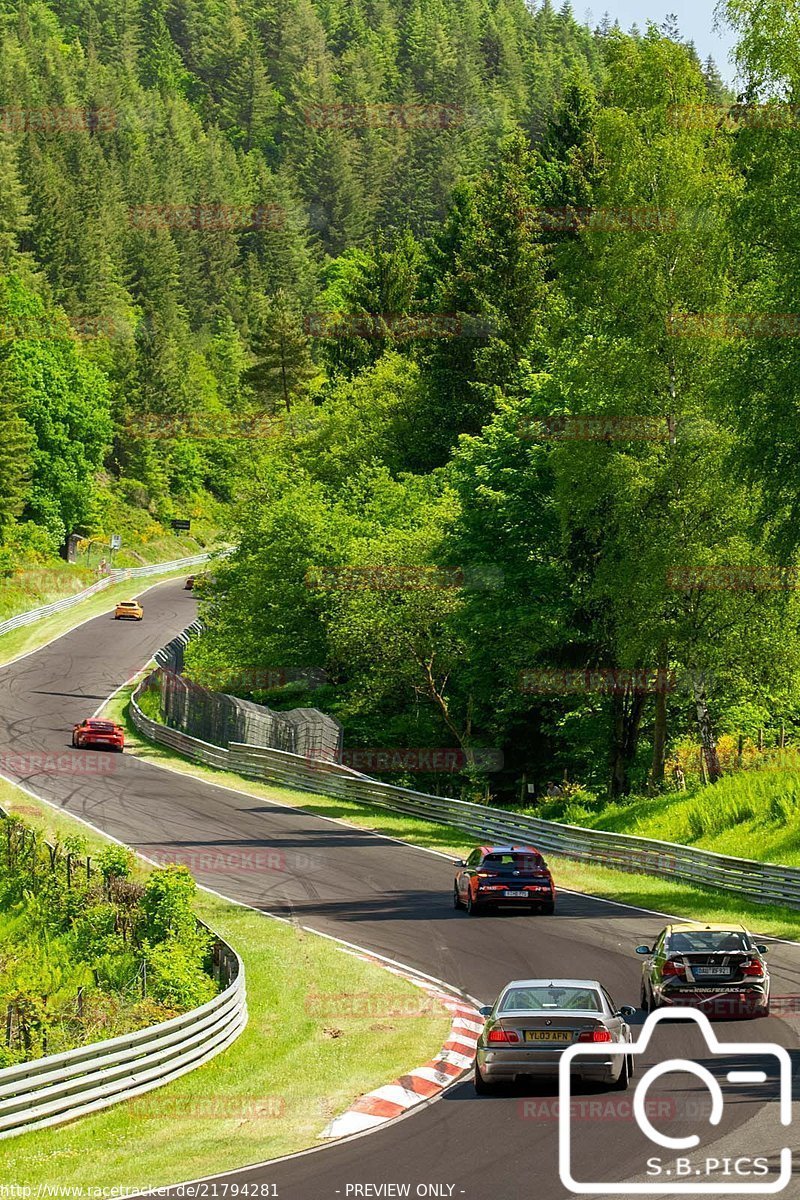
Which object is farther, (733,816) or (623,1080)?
(733,816)

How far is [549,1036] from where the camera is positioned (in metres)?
16.5

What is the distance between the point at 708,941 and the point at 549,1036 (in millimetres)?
5590

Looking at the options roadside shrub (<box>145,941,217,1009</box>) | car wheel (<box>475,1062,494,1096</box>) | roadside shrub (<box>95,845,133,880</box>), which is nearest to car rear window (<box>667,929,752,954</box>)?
car wheel (<box>475,1062,494,1096</box>)

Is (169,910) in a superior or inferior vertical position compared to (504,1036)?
inferior

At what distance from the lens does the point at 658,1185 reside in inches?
510

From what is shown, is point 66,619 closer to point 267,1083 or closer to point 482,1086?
point 267,1083

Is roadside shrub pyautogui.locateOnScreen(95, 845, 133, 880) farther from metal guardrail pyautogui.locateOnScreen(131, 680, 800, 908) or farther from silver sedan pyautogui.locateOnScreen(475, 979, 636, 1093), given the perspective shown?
silver sedan pyautogui.locateOnScreen(475, 979, 636, 1093)

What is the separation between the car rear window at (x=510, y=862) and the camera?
105ft

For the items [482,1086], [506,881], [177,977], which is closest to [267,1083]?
[482,1086]

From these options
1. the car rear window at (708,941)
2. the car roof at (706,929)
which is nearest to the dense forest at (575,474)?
the car roof at (706,929)

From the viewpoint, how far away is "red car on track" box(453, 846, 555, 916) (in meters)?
31.6

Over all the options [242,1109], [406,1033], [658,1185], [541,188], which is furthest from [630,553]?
[541,188]

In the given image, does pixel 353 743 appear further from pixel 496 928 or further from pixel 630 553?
pixel 496 928

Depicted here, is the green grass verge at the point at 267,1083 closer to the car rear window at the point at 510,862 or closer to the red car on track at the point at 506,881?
the red car on track at the point at 506,881
